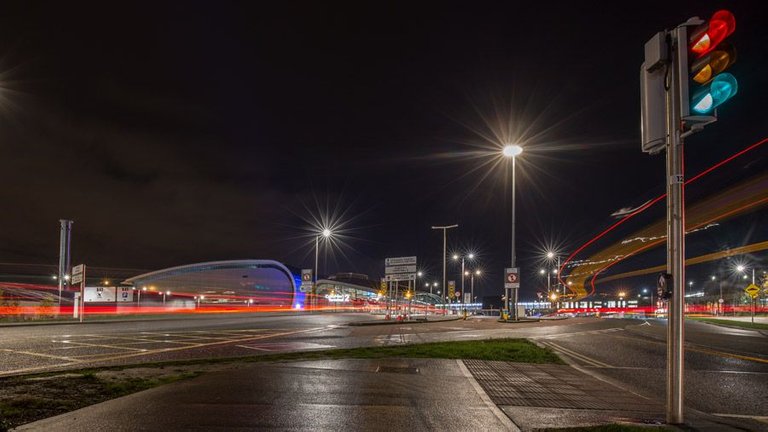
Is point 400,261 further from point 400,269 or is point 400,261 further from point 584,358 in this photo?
point 584,358

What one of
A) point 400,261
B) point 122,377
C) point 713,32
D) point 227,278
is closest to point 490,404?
point 713,32

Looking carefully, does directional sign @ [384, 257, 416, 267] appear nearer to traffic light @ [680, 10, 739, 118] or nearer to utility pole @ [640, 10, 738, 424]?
utility pole @ [640, 10, 738, 424]

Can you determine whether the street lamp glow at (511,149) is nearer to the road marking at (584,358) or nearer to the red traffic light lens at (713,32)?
the road marking at (584,358)

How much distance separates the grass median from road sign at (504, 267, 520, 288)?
693 inches

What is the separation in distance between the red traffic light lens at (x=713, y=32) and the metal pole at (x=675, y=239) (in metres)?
0.14

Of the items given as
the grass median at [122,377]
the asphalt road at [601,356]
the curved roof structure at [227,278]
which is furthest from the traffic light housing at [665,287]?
the curved roof structure at [227,278]

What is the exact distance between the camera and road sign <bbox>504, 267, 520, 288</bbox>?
106 feet

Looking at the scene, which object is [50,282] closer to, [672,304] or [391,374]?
[391,374]

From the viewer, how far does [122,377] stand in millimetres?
8875

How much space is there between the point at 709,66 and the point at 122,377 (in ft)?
32.2

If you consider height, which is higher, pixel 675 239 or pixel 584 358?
pixel 675 239

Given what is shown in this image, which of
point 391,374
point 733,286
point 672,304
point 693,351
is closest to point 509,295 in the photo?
point 693,351

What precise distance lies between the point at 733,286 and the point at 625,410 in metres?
86.1

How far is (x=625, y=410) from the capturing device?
22.6ft
